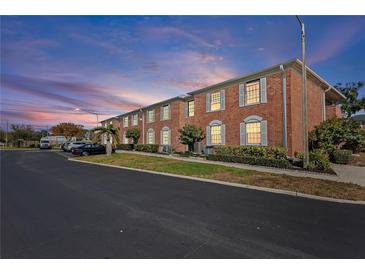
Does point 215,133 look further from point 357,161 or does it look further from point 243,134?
point 357,161

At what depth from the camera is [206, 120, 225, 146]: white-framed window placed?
Result: 17.4m

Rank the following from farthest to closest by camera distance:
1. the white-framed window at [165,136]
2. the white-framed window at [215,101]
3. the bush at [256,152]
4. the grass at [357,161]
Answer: the white-framed window at [165,136], the white-framed window at [215,101], the grass at [357,161], the bush at [256,152]

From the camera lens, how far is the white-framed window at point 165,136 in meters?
24.3

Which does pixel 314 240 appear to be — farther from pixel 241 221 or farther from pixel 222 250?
pixel 222 250

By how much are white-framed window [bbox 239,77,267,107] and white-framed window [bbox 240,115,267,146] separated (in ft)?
4.28

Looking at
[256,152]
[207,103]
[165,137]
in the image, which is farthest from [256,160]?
[165,137]

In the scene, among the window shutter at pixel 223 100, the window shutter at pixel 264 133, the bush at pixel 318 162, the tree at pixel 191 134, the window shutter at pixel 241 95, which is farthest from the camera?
the tree at pixel 191 134

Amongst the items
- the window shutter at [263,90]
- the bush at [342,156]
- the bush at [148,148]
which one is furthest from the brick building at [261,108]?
the bush at [148,148]

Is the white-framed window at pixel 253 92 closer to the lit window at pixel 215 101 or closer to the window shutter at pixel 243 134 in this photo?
the window shutter at pixel 243 134

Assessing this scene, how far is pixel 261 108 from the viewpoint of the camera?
14.6 meters

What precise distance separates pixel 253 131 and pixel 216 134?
12.5 ft

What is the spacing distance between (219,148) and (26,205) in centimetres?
1270

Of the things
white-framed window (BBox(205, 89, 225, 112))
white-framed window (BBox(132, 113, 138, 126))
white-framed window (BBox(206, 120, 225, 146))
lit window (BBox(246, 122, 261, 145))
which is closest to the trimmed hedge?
lit window (BBox(246, 122, 261, 145))

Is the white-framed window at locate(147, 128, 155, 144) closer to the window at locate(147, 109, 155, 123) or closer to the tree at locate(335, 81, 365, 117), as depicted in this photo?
the window at locate(147, 109, 155, 123)
